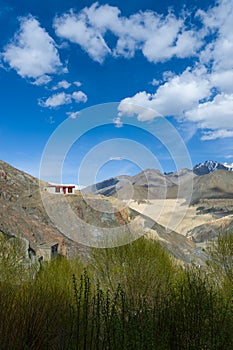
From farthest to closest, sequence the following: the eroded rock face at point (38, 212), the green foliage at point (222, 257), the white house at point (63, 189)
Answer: the white house at point (63, 189), the eroded rock face at point (38, 212), the green foliage at point (222, 257)

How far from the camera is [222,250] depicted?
49.8 ft

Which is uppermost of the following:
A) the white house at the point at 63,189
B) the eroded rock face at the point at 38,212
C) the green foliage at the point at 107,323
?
→ the white house at the point at 63,189

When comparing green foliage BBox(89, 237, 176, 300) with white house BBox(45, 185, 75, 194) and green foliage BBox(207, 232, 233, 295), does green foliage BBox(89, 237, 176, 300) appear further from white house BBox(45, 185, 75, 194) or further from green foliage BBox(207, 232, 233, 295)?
white house BBox(45, 185, 75, 194)

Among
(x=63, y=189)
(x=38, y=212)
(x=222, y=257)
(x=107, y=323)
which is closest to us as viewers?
(x=107, y=323)

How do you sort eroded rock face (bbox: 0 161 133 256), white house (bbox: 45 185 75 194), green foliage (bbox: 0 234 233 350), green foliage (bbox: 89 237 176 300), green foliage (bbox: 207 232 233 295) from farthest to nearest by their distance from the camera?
white house (bbox: 45 185 75 194) < eroded rock face (bbox: 0 161 133 256) < green foliage (bbox: 207 232 233 295) < green foliage (bbox: 89 237 176 300) < green foliage (bbox: 0 234 233 350)

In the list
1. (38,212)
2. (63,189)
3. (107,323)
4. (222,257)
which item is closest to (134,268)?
(222,257)

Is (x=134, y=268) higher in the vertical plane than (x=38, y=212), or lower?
lower

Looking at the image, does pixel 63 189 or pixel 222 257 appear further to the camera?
pixel 63 189

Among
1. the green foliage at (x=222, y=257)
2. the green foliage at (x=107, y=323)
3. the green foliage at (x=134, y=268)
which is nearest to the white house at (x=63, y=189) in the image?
the green foliage at (x=134, y=268)

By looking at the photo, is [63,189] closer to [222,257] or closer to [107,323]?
[222,257]

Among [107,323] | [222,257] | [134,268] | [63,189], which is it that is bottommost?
[107,323]

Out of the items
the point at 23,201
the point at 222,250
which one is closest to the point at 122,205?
the point at 23,201

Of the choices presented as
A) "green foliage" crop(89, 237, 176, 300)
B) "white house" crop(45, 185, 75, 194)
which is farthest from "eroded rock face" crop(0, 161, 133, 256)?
"green foliage" crop(89, 237, 176, 300)

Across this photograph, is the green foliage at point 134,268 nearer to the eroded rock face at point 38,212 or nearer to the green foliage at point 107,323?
the green foliage at point 107,323
